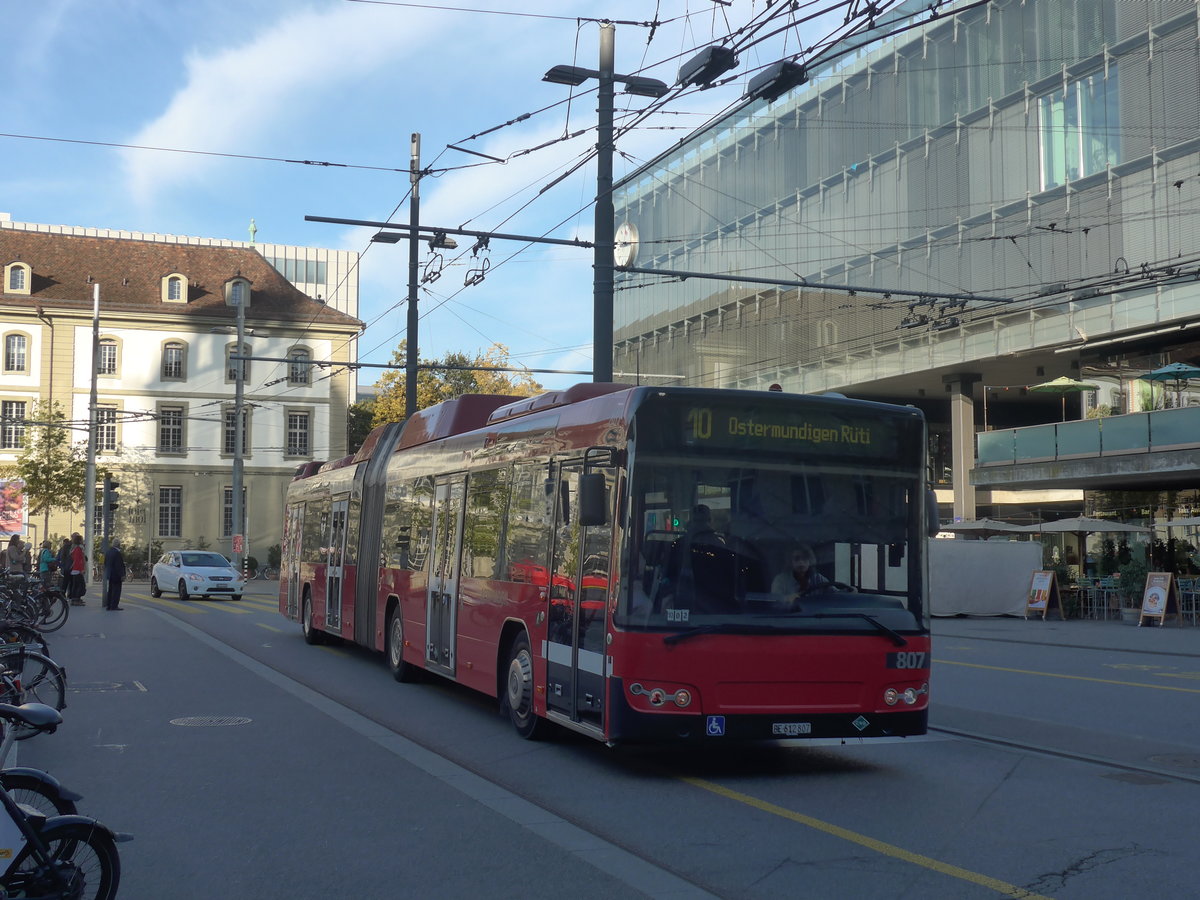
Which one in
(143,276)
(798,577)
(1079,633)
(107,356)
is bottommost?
(1079,633)

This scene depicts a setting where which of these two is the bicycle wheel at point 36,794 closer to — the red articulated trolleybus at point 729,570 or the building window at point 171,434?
the red articulated trolleybus at point 729,570

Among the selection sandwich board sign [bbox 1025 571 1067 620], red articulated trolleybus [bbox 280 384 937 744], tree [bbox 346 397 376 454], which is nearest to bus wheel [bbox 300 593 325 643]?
red articulated trolleybus [bbox 280 384 937 744]

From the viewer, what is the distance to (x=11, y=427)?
64.0 m

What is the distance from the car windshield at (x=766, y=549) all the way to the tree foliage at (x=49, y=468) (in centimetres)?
5378

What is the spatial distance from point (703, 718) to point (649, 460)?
1.74m

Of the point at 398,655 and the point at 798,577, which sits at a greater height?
the point at 798,577

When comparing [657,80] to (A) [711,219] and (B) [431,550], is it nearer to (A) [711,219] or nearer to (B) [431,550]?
(B) [431,550]

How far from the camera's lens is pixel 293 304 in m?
70.0

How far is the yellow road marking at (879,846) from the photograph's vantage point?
633 centimetres

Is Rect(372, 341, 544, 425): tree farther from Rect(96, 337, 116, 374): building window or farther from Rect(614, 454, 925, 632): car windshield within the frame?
Rect(614, 454, 925, 632): car windshield

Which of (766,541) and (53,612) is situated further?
(53,612)

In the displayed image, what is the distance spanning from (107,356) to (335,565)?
2003 inches

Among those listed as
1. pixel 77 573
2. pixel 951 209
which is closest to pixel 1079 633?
pixel 951 209

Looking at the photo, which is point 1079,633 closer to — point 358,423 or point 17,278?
point 17,278
